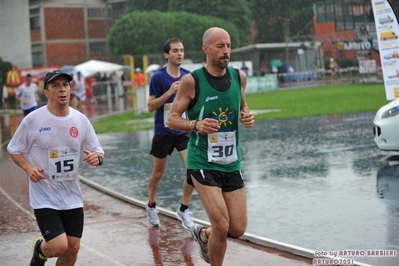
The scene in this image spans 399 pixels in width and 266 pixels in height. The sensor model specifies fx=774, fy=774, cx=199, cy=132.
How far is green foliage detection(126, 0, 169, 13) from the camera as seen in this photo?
3068 inches

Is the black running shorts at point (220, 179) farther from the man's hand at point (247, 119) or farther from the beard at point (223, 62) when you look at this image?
the beard at point (223, 62)

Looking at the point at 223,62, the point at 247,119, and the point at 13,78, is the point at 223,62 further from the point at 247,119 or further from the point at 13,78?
the point at 13,78

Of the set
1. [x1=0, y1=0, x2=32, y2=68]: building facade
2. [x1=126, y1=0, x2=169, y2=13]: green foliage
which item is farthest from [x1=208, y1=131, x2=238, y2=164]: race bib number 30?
[x1=126, y1=0, x2=169, y2=13]: green foliage

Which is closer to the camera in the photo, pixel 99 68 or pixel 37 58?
pixel 99 68

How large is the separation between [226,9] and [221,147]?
68.1m

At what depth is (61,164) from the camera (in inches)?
253

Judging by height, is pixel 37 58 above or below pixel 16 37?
below

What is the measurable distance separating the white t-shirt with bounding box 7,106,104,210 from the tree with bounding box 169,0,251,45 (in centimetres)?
6771

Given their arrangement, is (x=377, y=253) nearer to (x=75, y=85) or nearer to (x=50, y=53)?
(x=75, y=85)

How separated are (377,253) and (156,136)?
331cm

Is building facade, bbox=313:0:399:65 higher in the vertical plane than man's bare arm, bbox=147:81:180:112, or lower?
higher

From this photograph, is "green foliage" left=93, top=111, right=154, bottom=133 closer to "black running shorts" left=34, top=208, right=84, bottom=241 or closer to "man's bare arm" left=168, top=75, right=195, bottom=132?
"man's bare arm" left=168, top=75, right=195, bottom=132

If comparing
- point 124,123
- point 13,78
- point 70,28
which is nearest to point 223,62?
point 124,123

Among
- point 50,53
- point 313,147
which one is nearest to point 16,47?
point 50,53
